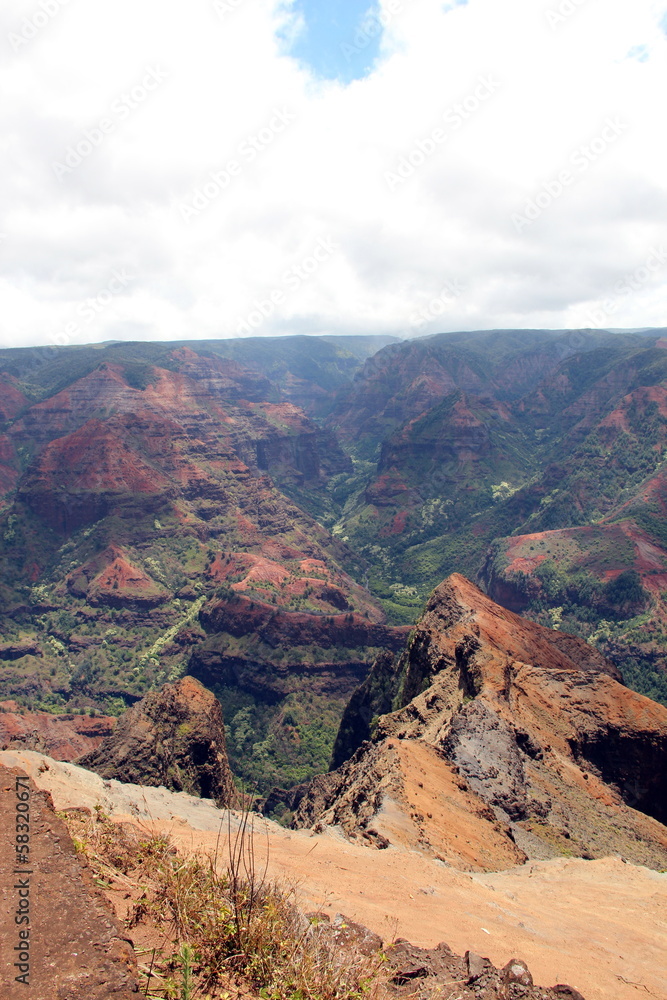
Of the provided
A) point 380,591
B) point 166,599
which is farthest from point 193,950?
point 380,591

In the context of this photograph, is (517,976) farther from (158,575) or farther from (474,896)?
(158,575)

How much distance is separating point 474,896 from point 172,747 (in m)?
22.0

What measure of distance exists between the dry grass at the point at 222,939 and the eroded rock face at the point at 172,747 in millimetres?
20846

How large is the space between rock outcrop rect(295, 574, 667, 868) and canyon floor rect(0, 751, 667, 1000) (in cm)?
259

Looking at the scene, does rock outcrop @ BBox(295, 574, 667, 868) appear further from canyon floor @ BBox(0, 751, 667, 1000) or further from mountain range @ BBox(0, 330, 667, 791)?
mountain range @ BBox(0, 330, 667, 791)

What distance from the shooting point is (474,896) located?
16.2 meters

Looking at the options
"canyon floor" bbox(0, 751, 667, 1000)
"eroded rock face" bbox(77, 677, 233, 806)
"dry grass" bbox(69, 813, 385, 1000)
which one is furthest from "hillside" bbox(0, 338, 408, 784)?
"dry grass" bbox(69, 813, 385, 1000)

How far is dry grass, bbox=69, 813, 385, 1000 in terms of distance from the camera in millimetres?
7293

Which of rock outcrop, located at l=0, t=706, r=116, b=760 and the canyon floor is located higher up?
the canyon floor

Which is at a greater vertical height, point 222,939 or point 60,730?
point 222,939

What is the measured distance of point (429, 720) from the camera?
1391 inches

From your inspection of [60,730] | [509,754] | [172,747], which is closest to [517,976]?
[509,754]

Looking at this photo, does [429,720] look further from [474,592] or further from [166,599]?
[166,599]

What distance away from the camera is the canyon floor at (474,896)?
39.1ft
